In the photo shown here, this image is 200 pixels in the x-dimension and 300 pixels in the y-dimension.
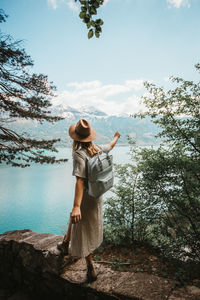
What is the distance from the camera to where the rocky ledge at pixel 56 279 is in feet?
5.16

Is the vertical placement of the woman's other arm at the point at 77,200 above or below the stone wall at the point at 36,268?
above

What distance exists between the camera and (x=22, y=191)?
23359 millimetres

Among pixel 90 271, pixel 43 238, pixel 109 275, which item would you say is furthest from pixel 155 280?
pixel 43 238

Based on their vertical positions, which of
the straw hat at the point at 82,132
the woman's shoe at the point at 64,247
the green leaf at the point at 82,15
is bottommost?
the woman's shoe at the point at 64,247

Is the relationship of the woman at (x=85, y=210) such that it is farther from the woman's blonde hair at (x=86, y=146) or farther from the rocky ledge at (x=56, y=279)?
the rocky ledge at (x=56, y=279)

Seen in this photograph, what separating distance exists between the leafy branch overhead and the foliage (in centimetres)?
145

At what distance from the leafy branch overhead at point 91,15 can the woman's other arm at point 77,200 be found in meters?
1.19

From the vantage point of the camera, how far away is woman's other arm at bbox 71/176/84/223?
1.42 meters

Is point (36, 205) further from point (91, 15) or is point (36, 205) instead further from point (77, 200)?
point (91, 15)

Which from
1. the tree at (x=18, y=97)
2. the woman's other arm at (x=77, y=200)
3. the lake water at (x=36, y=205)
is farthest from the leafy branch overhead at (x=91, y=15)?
the lake water at (x=36, y=205)

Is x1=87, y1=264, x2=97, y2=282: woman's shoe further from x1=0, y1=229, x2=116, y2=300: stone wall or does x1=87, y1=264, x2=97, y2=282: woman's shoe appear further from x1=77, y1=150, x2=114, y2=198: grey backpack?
x1=77, y1=150, x2=114, y2=198: grey backpack

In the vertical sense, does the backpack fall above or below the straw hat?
below

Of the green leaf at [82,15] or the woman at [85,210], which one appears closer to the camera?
the green leaf at [82,15]

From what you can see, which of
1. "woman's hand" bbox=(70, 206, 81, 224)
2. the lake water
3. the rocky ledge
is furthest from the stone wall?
the lake water
